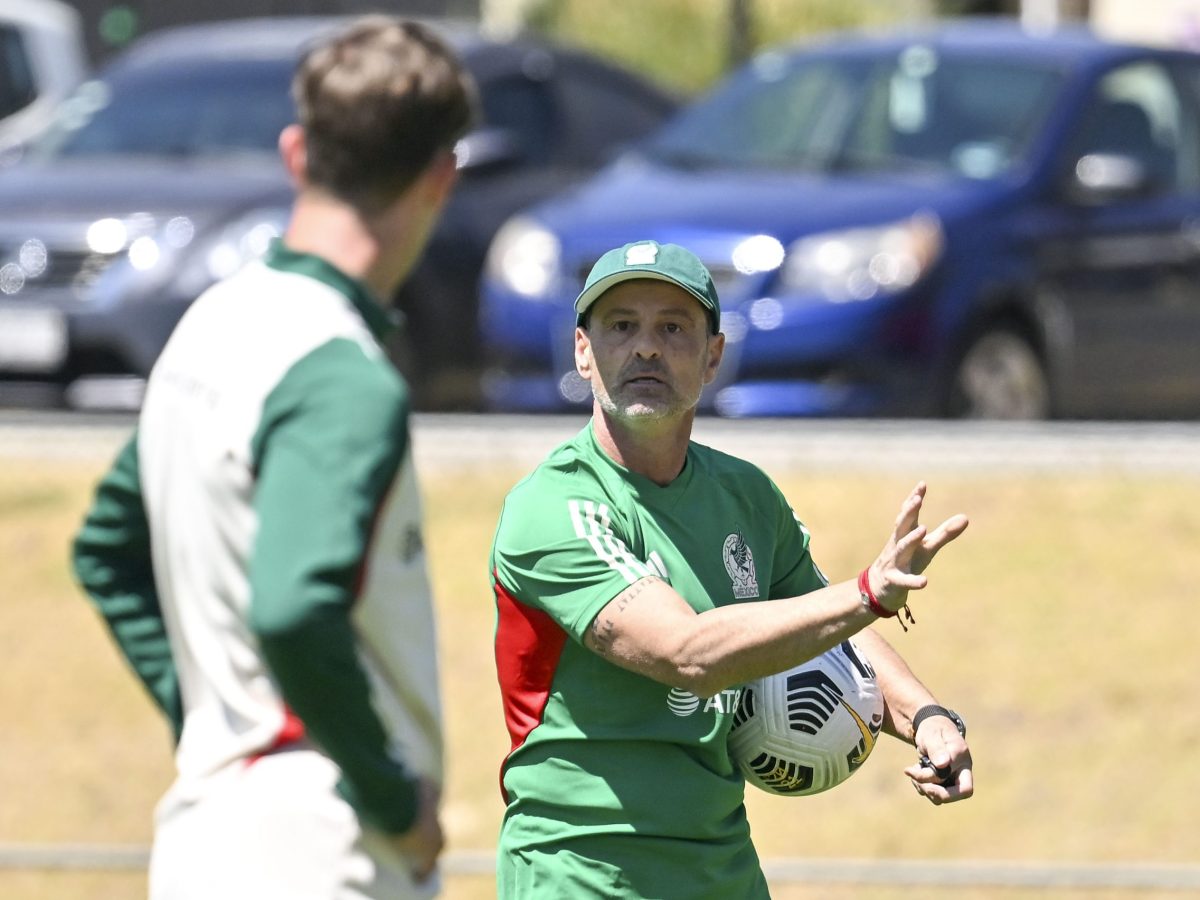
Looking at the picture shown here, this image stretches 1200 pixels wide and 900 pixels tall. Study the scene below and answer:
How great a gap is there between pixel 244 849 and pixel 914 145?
318 inches

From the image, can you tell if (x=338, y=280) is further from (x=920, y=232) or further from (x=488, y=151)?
(x=488, y=151)

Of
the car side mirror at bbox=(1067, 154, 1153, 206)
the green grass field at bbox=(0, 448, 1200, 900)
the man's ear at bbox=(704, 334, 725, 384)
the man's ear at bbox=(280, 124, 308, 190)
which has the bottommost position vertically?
the green grass field at bbox=(0, 448, 1200, 900)

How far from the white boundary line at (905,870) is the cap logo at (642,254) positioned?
3.75 metres

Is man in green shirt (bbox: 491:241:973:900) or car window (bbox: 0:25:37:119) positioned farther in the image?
car window (bbox: 0:25:37:119)

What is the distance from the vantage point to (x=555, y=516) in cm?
350

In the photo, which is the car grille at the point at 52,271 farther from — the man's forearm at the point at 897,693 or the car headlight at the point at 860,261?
the man's forearm at the point at 897,693

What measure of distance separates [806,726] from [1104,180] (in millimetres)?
7076

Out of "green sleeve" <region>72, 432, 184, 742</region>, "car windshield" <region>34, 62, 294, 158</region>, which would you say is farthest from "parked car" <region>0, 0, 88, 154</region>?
"green sleeve" <region>72, 432, 184, 742</region>

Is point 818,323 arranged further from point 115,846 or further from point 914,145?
point 115,846

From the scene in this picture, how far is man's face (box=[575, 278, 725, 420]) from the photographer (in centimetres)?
354

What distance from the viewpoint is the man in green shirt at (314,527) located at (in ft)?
9.27

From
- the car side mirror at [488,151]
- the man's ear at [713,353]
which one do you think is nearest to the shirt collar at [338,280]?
the man's ear at [713,353]

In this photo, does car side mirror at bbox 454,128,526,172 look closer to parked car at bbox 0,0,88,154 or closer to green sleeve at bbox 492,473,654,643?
parked car at bbox 0,0,88,154

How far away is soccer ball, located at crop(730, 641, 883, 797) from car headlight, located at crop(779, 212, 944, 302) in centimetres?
600
